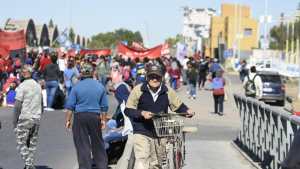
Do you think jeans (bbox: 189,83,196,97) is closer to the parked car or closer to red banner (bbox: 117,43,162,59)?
the parked car

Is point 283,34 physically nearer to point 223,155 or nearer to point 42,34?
point 42,34

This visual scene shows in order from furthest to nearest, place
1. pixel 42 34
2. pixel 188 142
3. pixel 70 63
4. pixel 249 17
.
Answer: pixel 249 17 → pixel 42 34 → pixel 70 63 → pixel 188 142

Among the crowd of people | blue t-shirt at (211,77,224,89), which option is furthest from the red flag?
the crowd of people

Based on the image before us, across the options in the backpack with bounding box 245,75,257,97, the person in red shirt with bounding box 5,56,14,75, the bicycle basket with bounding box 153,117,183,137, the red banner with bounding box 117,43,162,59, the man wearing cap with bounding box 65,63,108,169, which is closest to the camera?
the bicycle basket with bounding box 153,117,183,137

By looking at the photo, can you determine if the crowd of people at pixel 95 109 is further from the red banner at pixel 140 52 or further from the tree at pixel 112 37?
the tree at pixel 112 37

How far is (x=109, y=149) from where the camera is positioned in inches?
486

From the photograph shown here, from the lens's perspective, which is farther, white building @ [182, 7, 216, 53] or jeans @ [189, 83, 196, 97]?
white building @ [182, 7, 216, 53]

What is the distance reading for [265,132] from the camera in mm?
12398

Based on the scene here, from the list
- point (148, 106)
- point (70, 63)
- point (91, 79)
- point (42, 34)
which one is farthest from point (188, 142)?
point (42, 34)

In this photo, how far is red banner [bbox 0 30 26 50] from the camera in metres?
32.8

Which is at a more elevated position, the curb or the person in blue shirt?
the person in blue shirt

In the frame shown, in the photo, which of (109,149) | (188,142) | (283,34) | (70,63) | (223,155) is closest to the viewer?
(109,149)

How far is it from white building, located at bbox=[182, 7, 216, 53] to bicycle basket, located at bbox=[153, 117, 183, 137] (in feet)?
380

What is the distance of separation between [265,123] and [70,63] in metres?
14.7
